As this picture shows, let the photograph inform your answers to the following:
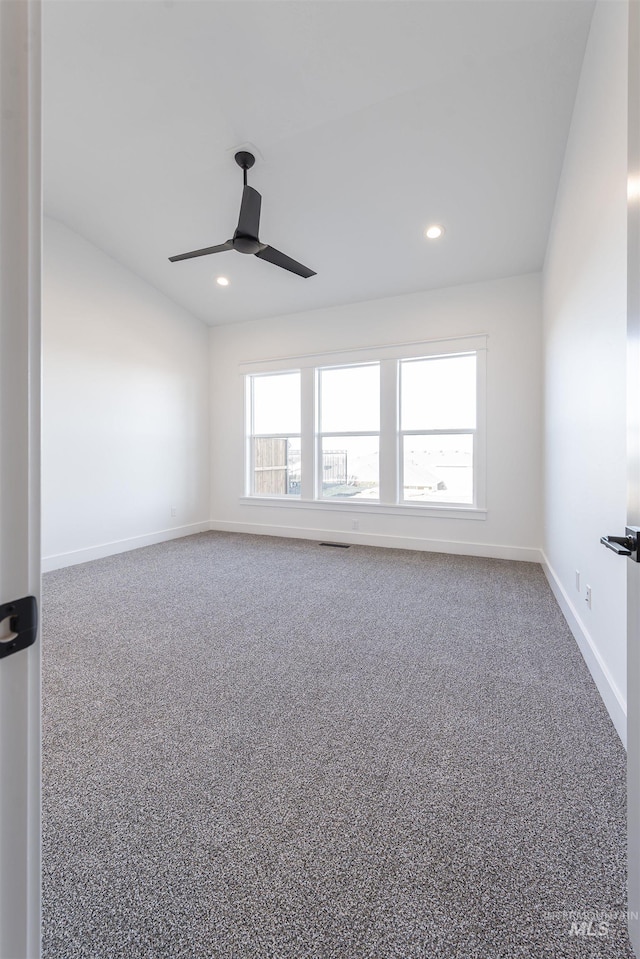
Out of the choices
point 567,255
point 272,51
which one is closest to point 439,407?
point 567,255

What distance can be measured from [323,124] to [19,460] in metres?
3.42

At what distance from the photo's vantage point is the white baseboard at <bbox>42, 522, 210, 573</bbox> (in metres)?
4.12

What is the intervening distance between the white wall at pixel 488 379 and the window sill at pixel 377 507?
0.17 feet

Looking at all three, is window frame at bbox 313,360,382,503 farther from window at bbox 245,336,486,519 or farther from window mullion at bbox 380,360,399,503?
window mullion at bbox 380,360,399,503

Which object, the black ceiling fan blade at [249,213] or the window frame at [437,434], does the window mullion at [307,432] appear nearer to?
the window frame at [437,434]

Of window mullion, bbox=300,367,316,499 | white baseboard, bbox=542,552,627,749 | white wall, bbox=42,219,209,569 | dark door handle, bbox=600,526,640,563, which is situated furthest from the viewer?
window mullion, bbox=300,367,316,499

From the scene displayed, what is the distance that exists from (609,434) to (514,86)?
2.27 m

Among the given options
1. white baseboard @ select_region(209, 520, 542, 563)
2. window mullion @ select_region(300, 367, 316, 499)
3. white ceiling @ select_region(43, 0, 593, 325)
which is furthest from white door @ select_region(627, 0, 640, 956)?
window mullion @ select_region(300, 367, 316, 499)

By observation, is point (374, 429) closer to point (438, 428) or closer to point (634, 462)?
point (438, 428)

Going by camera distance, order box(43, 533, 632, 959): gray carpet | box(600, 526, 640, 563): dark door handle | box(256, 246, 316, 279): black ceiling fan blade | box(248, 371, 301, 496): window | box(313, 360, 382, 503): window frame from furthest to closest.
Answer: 1. box(248, 371, 301, 496): window
2. box(313, 360, 382, 503): window frame
3. box(256, 246, 316, 279): black ceiling fan blade
4. box(43, 533, 632, 959): gray carpet
5. box(600, 526, 640, 563): dark door handle

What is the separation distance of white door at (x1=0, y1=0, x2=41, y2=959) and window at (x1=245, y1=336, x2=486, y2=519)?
14.8ft

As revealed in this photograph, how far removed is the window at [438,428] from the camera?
15.4ft

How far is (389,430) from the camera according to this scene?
5.00m

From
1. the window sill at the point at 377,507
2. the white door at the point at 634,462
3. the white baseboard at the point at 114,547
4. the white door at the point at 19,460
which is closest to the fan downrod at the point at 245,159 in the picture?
the white door at the point at 634,462
